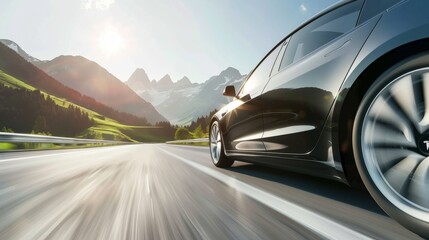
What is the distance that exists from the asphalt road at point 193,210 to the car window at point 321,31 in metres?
1.45

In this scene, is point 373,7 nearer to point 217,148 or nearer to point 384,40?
point 384,40

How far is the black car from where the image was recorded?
7.02ft

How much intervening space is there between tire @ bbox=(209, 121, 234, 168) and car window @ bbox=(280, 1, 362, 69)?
7.58ft

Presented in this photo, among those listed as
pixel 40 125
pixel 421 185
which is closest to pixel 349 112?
pixel 421 185

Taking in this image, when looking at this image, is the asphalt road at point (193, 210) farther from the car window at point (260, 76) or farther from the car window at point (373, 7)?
the car window at point (373, 7)

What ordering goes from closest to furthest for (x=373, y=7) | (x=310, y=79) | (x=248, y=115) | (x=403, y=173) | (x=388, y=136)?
(x=403, y=173), (x=388, y=136), (x=373, y=7), (x=310, y=79), (x=248, y=115)

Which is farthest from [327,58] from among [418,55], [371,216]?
[371,216]

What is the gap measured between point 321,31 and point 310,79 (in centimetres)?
76

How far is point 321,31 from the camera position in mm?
3627

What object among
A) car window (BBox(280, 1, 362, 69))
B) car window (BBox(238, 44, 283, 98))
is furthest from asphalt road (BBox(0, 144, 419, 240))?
car window (BBox(280, 1, 362, 69))

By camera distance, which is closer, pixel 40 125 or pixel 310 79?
pixel 310 79

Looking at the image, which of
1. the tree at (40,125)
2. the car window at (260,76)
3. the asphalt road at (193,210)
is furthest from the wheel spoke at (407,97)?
the tree at (40,125)

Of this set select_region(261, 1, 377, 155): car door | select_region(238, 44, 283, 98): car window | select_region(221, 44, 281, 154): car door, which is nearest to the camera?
select_region(261, 1, 377, 155): car door

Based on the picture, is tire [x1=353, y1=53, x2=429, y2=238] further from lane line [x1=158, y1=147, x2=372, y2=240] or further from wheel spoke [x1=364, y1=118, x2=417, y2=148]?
lane line [x1=158, y1=147, x2=372, y2=240]
